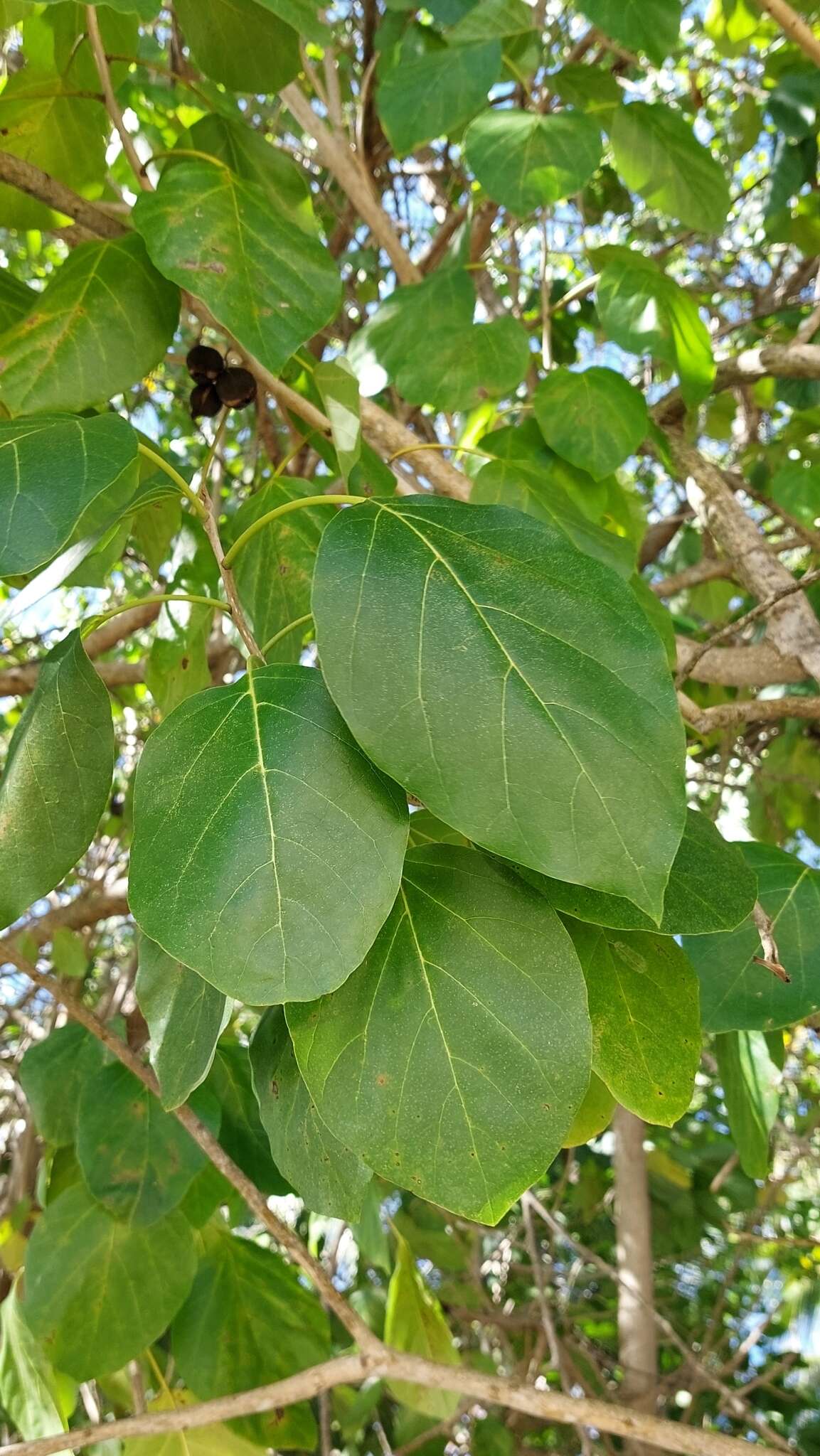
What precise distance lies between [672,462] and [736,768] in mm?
604

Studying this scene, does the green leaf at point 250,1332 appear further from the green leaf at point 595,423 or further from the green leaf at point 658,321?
the green leaf at point 658,321

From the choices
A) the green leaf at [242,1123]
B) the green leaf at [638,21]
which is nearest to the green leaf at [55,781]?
the green leaf at [242,1123]

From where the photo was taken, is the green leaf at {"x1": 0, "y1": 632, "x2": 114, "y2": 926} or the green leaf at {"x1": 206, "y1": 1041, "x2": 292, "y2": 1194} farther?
the green leaf at {"x1": 206, "y1": 1041, "x2": 292, "y2": 1194}

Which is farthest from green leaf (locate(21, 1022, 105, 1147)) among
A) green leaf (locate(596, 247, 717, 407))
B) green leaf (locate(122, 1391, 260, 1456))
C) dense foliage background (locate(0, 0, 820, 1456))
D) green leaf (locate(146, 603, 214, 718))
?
green leaf (locate(596, 247, 717, 407))

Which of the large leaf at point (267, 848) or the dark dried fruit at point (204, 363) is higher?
the dark dried fruit at point (204, 363)

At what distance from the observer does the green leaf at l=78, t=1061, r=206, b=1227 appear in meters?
0.98

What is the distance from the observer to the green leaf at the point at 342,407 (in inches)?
30.4

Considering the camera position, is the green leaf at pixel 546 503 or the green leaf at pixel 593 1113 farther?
the green leaf at pixel 546 503

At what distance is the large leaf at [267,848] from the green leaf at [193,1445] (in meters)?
0.70

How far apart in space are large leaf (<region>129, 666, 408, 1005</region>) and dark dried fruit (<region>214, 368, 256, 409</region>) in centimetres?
64

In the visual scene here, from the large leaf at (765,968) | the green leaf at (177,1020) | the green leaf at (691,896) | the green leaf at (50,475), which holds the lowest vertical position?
the large leaf at (765,968)

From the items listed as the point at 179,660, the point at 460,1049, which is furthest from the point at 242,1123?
the point at 460,1049

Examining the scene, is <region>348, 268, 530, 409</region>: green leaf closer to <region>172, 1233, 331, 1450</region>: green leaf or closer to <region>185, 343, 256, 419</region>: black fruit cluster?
<region>185, 343, 256, 419</region>: black fruit cluster

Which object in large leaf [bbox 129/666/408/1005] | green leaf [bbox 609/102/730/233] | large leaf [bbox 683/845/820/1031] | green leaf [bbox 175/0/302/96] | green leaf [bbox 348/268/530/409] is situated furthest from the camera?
green leaf [bbox 609/102/730/233]
